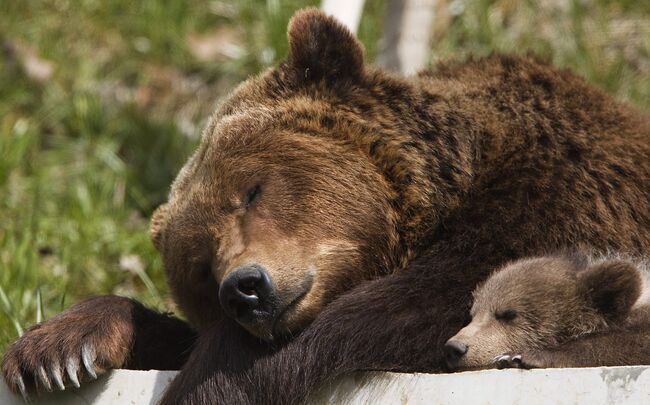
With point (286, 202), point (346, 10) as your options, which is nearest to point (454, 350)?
point (286, 202)

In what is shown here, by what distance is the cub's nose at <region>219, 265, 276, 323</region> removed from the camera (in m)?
4.95

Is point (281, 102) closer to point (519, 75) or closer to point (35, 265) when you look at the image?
point (519, 75)

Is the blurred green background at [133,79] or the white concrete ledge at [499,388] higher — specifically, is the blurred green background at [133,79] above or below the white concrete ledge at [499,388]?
above

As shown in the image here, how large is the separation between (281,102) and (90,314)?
4.75 feet

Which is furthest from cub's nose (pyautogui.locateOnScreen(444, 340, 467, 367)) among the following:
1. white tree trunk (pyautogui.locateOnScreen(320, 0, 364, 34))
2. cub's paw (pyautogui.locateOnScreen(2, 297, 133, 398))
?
white tree trunk (pyautogui.locateOnScreen(320, 0, 364, 34))

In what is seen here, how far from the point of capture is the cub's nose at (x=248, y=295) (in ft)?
16.2

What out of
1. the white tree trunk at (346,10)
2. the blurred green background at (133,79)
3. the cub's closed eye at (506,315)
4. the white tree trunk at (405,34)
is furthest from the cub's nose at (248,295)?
the white tree trunk at (405,34)

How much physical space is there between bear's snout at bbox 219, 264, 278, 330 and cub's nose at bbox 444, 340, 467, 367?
0.79 metres

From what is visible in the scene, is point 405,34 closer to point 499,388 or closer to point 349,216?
point 349,216

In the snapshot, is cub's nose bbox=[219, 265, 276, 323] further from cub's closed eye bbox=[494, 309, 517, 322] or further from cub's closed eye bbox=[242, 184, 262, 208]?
cub's closed eye bbox=[494, 309, 517, 322]

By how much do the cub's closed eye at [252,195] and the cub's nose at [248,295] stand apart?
1.73 ft

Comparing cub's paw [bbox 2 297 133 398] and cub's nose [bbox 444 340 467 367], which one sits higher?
cub's nose [bbox 444 340 467 367]

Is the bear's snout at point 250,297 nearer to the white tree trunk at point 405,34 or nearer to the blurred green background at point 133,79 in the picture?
the blurred green background at point 133,79

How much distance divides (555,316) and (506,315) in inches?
8.0
